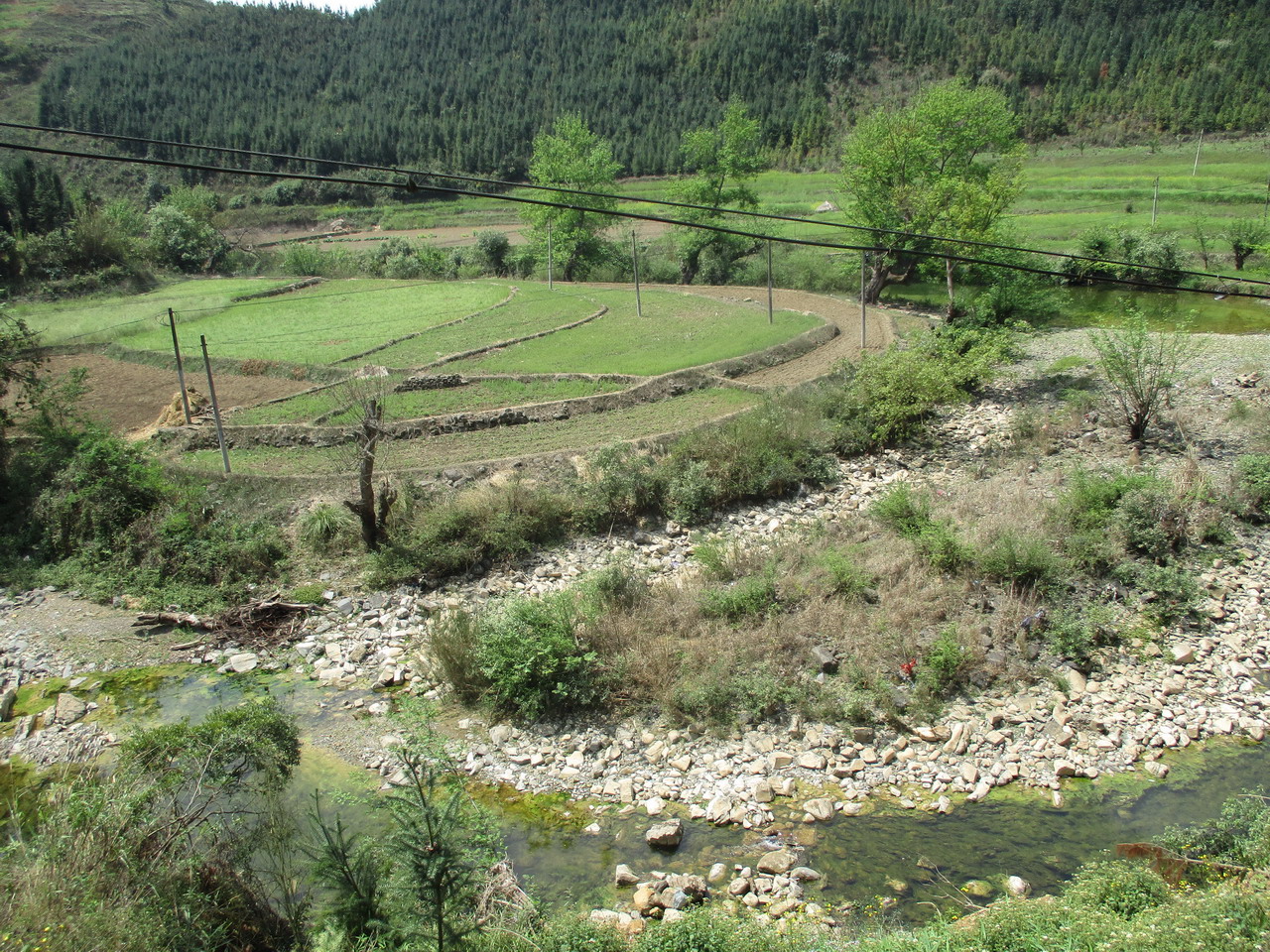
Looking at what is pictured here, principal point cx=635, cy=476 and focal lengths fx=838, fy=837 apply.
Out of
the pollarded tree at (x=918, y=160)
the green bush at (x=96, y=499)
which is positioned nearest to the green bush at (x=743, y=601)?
the green bush at (x=96, y=499)

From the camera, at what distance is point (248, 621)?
17.8m

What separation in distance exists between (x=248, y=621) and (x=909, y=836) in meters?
13.7

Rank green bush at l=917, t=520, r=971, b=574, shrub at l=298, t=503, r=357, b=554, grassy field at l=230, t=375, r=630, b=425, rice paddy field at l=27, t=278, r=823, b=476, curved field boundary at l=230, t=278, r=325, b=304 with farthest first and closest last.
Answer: curved field boundary at l=230, t=278, r=325, b=304 < grassy field at l=230, t=375, r=630, b=425 < rice paddy field at l=27, t=278, r=823, b=476 < shrub at l=298, t=503, r=357, b=554 < green bush at l=917, t=520, r=971, b=574

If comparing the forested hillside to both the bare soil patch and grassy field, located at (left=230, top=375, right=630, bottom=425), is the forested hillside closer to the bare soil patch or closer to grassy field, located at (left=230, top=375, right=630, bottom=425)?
the bare soil patch

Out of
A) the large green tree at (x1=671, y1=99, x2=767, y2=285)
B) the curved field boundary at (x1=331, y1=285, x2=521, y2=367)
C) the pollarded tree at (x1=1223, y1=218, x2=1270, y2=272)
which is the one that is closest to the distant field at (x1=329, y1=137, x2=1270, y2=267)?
the pollarded tree at (x1=1223, y1=218, x2=1270, y2=272)

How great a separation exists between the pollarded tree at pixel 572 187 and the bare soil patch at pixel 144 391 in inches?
841

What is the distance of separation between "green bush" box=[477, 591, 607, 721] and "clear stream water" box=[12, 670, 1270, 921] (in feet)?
6.35

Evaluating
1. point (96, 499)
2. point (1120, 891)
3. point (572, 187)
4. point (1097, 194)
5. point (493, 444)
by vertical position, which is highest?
point (572, 187)

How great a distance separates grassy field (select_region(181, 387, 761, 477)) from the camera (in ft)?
73.1

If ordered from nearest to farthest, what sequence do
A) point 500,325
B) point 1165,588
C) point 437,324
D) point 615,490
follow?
point 1165,588, point 615,490, point 500,325, point 437,324

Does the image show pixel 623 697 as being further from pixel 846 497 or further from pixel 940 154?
pixel 940 154

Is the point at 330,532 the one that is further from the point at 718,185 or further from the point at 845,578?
the point at 718,185

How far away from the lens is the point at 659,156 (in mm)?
89125

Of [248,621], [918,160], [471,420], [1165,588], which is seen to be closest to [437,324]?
[471,420]
